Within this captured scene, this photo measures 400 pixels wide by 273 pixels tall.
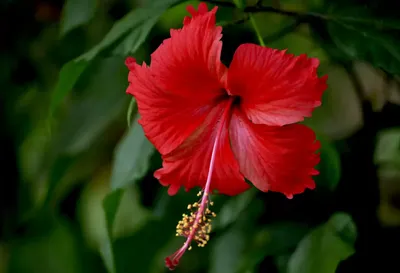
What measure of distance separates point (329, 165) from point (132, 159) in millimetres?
266

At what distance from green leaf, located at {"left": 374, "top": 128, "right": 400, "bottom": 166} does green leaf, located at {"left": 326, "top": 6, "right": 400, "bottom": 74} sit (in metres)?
0.20

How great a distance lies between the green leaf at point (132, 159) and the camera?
0.73m

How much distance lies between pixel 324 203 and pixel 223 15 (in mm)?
324

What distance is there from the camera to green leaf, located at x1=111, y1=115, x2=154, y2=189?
729 millimetres

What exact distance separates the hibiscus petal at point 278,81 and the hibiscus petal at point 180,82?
0.10 ft

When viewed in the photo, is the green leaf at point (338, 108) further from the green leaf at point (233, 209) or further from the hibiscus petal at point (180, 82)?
the hibiscus petal at point (180, 82)

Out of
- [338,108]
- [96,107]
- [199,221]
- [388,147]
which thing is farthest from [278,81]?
[338,108]

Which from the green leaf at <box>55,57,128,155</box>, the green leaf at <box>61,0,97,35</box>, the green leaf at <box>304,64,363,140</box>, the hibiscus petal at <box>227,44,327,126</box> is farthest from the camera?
the green leaf at <box>304,64,363,140</box>

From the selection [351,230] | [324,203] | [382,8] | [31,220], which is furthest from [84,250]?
[382,8]

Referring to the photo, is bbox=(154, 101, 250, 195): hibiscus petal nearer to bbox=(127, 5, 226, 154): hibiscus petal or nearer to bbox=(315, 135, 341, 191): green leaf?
bbox=(127, 5, 226, 154): hibiscus petal

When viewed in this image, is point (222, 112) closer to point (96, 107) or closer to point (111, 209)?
point (111, 209)

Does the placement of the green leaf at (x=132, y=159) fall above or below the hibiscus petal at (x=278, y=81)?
below

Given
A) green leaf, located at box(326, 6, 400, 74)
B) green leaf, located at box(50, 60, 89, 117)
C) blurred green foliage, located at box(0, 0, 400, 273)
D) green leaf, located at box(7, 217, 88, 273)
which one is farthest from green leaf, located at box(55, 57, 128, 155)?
green leaf, located at box(326, 6, 400, 74)

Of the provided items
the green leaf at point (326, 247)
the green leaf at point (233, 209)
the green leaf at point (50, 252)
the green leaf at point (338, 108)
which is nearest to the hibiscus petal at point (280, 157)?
the green leaf at point (326, 247)
